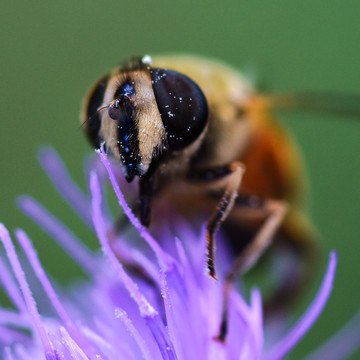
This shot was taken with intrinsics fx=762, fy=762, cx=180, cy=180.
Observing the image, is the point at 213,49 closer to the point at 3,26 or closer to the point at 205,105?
the point at 3,26

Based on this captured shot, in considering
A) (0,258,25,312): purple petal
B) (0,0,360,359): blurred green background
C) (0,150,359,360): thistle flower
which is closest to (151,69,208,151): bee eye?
(0,150,359,360): thistle flower

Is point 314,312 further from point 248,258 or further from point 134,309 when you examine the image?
point 134,309

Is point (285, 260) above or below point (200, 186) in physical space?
below

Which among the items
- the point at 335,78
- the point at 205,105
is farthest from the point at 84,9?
the point at 205,105

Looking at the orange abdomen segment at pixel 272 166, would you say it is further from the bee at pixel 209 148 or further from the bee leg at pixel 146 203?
the bee leg at pixel 146 203

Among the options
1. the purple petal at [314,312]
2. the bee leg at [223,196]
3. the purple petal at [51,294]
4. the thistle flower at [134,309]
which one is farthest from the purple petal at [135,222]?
the purple petal at [314,312]

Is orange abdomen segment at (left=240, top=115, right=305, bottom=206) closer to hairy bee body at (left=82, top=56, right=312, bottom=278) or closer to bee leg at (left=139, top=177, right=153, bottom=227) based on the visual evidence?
hairy bee body at (left=82, top=56, right=312, bottom=278)

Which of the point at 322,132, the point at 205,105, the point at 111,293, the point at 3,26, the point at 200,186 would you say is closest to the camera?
the point at 205,105
